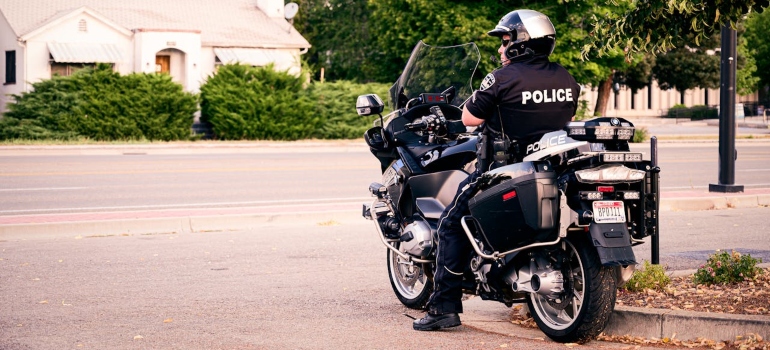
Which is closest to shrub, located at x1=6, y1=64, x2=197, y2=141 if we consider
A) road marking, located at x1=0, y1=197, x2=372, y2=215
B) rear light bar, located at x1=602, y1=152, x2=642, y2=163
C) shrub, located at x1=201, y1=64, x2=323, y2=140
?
shrub, located at x1=201, y1=64, x2=323, y2=140

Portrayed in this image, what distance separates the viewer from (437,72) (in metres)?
7.80

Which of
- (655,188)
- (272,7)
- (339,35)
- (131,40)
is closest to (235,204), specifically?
(655,188)

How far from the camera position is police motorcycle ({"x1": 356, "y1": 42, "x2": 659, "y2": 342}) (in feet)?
19.3

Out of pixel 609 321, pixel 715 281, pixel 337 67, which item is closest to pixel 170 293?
pixel 609 321

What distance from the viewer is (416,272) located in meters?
7.59

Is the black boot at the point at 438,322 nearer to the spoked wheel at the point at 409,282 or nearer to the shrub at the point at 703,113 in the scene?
the spoked wheel at the point at 409,282

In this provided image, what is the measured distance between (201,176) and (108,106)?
14.7 meters

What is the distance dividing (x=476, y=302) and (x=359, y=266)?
78.1 inches

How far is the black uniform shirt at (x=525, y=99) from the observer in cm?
624

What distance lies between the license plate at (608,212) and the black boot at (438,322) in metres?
1.28

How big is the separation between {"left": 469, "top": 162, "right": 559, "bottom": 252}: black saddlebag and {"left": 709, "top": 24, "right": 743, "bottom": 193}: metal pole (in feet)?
33.0

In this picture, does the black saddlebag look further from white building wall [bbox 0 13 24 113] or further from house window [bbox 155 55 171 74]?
house window [bbox 155 55 171 74]

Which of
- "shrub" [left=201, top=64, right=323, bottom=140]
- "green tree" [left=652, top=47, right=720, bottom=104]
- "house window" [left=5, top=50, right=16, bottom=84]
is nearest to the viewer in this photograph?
"shrub" [left=201, top=64, right=323, bottom=140]

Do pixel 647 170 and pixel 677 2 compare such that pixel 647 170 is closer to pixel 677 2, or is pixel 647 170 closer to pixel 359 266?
pixel 677 2
